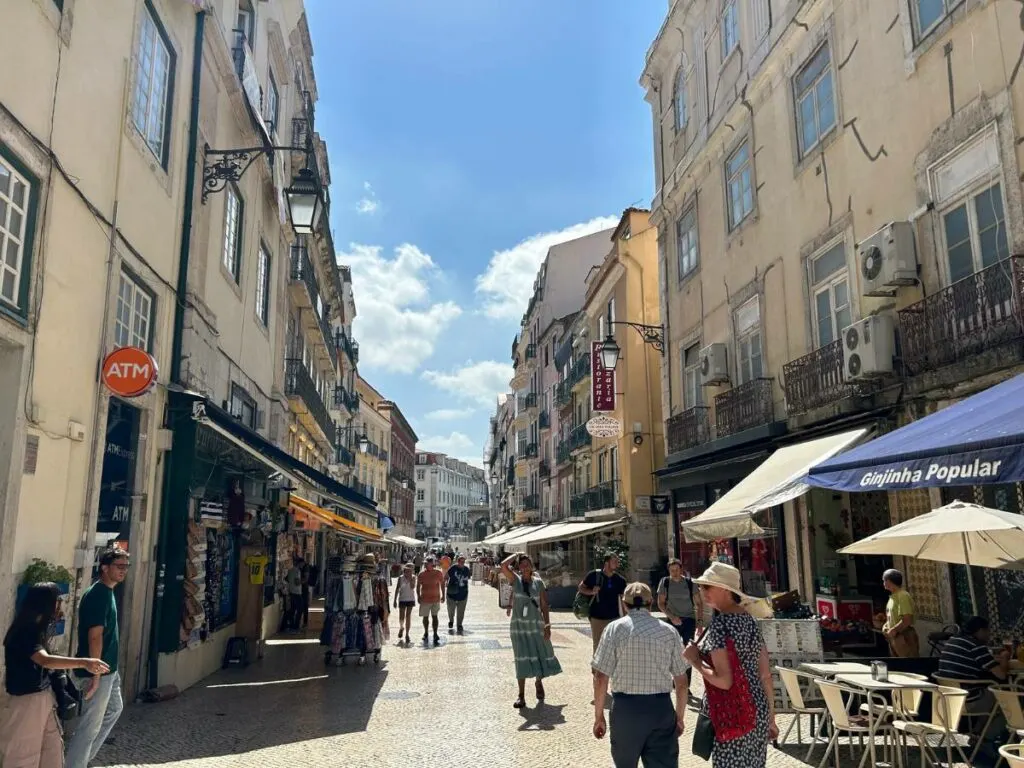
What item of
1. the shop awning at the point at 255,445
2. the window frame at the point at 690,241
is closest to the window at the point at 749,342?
the window frame at the point at 690,241

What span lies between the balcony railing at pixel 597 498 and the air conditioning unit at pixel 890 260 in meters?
17.2

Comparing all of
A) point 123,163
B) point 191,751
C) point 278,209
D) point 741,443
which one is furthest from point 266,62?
point 191,751

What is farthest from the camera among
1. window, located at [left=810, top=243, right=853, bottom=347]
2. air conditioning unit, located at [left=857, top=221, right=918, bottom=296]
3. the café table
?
window, located at [left=810, top=243, right=853, bottom=347]

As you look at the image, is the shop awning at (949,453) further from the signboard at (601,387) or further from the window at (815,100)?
the signboard at (601,387)

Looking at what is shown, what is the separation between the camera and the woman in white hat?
4.38 meters

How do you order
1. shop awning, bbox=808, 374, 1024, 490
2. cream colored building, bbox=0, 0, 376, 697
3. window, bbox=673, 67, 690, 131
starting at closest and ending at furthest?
shop awning, bbox=808, 374, 1024, 490, cream colored building, bbox=0, 0, 376, 697, window, bbox=673, 67, 690, 131

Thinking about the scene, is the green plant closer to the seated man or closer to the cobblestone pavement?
the cobblestone pavement

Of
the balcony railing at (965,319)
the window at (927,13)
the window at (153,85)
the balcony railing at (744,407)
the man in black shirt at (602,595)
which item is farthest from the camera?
the balcony railing at (744,407)

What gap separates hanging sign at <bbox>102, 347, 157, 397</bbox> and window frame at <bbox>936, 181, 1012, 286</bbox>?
27.9 feet

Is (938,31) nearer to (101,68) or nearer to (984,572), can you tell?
(984,572)

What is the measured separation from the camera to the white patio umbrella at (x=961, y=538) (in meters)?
6.18

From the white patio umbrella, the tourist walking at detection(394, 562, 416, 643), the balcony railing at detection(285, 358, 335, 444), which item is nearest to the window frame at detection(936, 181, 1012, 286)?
the white patio umbrella

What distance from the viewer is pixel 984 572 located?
27.7ft

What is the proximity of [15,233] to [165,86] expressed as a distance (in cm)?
465
